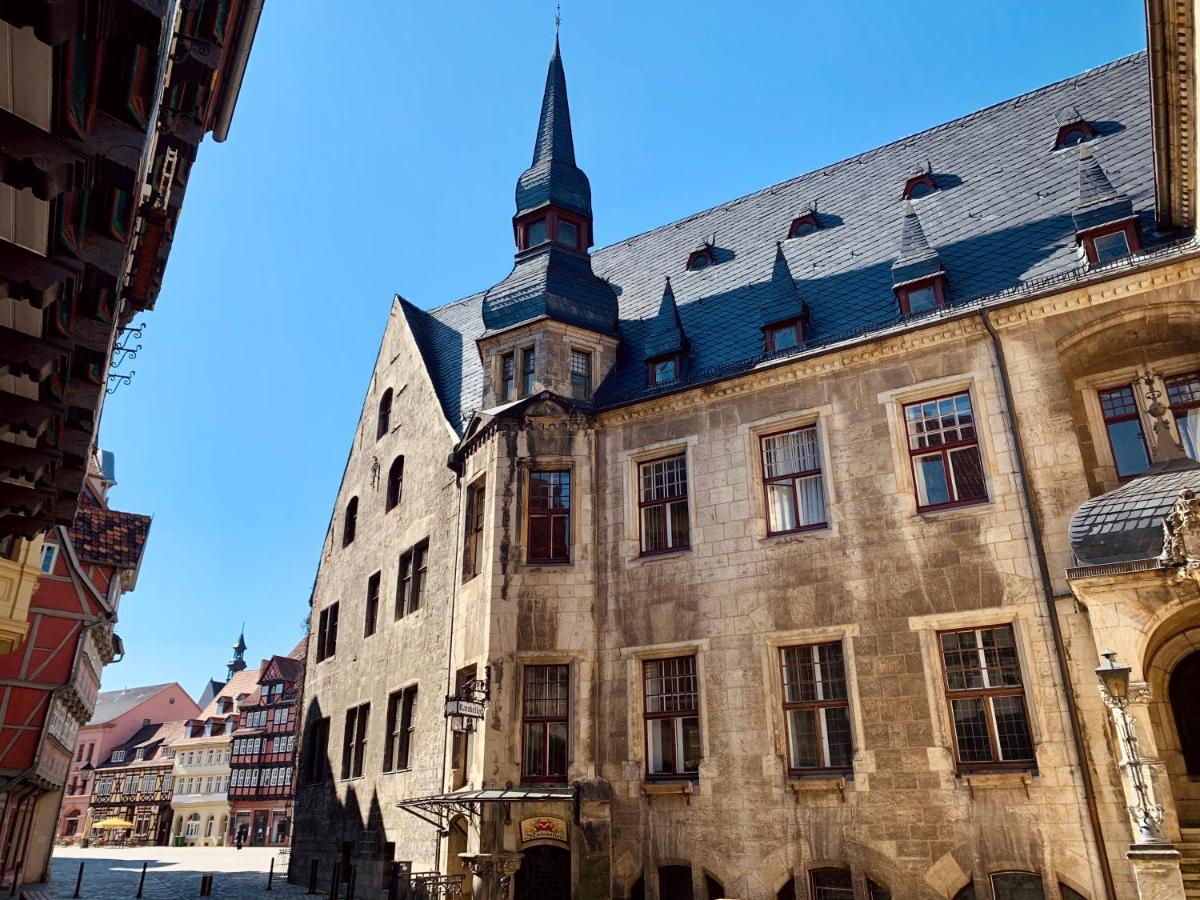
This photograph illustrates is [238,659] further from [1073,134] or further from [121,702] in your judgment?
[1073,134]

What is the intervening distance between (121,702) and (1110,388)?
92.9 metres

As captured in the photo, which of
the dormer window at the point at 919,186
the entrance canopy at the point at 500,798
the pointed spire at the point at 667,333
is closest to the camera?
the entrance canopy at the point at 500,798

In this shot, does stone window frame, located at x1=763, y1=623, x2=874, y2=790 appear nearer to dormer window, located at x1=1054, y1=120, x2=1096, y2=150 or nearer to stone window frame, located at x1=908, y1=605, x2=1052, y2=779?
stone window frame, located at x1=908, y1=605, x2=1052, y2=779

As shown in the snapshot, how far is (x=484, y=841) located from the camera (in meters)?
13.8

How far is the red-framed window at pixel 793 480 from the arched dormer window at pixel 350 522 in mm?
14163

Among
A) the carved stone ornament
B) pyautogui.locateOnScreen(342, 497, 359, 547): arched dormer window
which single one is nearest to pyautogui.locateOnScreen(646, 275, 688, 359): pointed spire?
the carved stone ornament

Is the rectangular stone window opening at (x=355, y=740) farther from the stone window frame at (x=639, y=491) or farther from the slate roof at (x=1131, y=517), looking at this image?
the slate roof at (x=1131, y=517)

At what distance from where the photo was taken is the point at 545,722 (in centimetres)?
1496

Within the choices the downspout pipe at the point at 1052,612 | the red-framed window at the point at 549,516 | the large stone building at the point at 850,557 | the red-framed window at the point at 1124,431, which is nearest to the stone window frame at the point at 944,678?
the large stone building at the point at 850,557

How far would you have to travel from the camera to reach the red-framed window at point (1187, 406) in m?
12.4

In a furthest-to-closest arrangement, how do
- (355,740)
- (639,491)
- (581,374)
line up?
(355,740) < (581,374) < (639,491)

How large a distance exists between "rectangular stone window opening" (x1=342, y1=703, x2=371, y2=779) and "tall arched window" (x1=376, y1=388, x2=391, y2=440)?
7.36 metres

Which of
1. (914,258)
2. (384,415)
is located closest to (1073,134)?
(914,258)

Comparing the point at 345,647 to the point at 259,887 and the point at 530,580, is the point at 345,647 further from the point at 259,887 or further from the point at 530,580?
the point at 530,580
